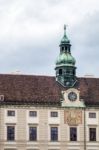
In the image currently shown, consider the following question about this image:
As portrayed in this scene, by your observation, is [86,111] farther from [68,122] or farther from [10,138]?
[10,138]

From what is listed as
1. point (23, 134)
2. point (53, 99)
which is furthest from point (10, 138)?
point (53, 99)

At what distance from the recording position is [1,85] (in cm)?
9331

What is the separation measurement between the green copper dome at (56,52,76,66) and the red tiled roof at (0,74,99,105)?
7.66 feet

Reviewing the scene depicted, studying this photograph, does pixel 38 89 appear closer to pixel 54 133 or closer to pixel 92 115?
pixel 54 133

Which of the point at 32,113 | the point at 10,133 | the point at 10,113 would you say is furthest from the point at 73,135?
the point at 10,113

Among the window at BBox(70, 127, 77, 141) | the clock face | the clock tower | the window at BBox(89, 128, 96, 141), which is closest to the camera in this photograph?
the window at BBox(70, 127, 77, 141)

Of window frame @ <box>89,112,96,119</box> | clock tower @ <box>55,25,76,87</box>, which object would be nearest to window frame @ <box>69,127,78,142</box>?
window frame @ <box>89,112,96,119</box>

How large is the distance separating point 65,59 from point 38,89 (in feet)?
18.1

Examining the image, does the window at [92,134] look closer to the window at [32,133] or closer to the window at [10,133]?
the window at [32,133]

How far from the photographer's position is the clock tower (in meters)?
95.8

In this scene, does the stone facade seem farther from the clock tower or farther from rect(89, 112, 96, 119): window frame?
the clock tower

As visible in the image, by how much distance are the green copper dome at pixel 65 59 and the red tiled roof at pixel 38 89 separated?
234cm

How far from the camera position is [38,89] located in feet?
308

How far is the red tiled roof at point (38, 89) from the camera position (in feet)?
302
